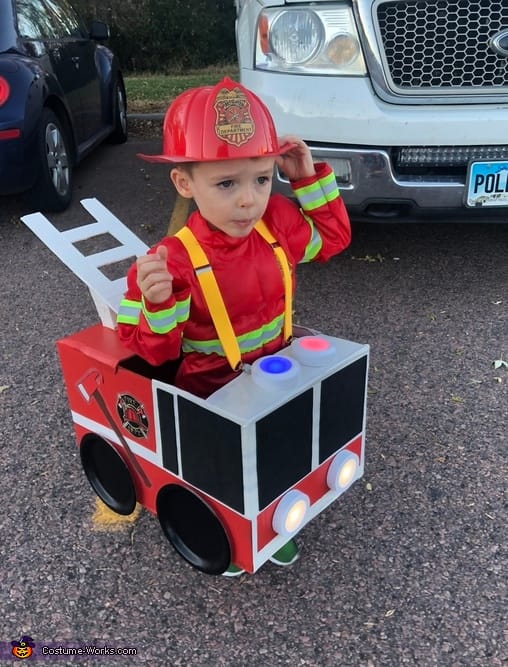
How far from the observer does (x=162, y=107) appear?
874 centimetres

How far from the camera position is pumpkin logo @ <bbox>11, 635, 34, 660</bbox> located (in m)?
1.74

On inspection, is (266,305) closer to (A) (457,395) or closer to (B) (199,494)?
(B) (199,494)

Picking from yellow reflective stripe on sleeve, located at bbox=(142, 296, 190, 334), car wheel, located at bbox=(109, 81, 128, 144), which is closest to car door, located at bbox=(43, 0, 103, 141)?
car wheel, located at bbox=(109, 81, 128, 144)

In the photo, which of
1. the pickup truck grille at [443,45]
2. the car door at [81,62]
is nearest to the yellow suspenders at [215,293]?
the pickup truck grille at [443,45]

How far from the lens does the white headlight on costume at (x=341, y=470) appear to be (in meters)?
1.89

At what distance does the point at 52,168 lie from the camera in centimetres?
464

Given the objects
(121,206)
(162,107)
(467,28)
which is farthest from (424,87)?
(162,107)

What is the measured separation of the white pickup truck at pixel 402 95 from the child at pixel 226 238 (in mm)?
1070

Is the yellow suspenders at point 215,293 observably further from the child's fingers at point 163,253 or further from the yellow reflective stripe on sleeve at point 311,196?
the yellow reflective stripe on sleeve at point 311,196

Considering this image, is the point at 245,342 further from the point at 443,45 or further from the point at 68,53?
the point at 68,53

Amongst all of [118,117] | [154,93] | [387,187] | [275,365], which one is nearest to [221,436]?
[275,365]

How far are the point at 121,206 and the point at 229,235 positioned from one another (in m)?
3.44

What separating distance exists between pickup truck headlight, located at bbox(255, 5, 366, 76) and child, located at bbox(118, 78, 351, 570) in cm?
123

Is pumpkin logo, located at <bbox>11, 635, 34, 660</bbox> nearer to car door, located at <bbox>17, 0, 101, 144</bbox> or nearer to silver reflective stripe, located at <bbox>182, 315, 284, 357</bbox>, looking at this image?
silver reflective stripe, located at <bbox>182, 315, 284, 357</bbox>
